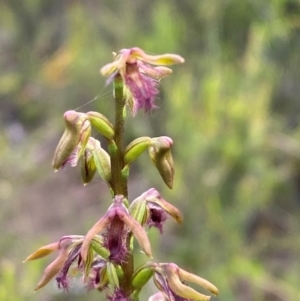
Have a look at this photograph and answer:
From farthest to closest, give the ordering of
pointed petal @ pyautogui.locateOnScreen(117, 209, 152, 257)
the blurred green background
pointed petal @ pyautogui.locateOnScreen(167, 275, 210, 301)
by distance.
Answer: the blurred green background, pointed petal @ pyautogui.locateOnScreen(167, 275, 210, 301), pointed petal @ pyautogui.locateOnScreen(117, 209, 152, 257)

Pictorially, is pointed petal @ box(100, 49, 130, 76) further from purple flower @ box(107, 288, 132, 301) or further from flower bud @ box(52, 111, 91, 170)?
purple flower @ box(107, 288, 132, 301)

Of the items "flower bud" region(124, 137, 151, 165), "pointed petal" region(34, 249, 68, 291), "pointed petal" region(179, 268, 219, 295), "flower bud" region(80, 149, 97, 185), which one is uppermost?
"flower bud" region(124, 137, 151, 165)

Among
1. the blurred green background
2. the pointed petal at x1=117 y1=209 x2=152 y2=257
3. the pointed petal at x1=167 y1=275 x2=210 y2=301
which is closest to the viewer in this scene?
the pointed petal at x1=117 y1=209 x2=152 y2=257

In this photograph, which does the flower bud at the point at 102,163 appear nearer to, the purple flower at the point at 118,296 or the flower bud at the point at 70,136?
the flower bud at the point at 70,136

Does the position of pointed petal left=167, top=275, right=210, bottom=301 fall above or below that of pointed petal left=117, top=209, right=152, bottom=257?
below

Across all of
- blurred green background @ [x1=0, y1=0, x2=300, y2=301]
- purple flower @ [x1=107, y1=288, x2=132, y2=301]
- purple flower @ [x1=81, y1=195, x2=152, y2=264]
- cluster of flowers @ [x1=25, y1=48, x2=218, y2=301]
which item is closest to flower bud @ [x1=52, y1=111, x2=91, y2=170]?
cluster of flowers @ [x1=25, y1=48, x2=218, y2=301]

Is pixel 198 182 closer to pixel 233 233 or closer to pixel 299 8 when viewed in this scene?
pixel 233 233

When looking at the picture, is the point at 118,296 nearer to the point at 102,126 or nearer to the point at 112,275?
the point at 112,275

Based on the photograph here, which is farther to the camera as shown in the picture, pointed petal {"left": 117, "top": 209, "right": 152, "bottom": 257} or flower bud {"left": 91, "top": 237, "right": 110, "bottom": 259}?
flower bud {"left": 91, "top": 237, "right": 110, "bottom": 259}
